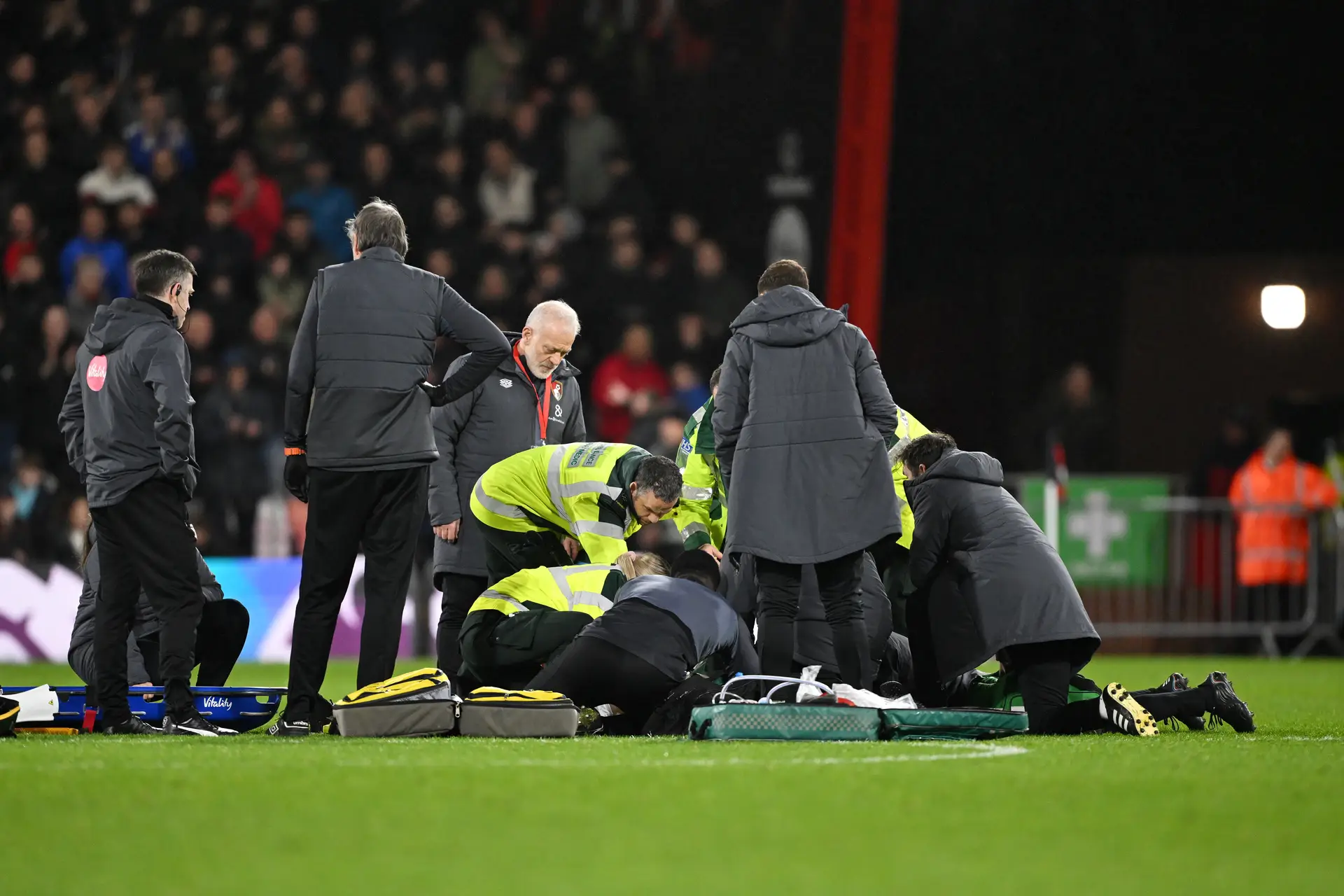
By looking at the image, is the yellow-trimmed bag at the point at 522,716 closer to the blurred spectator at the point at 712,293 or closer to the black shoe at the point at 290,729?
the black shoe at the point at 290,729

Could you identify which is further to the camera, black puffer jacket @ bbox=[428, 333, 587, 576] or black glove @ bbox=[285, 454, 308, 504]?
black puffer jacket @ bbox=[428, 333, 587, 576]

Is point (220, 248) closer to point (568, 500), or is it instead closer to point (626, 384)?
point (626, 384)

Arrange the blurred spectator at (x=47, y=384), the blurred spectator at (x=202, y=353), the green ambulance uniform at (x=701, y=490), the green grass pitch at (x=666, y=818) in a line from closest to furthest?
the green grass pitch at (x=666, y=818) < the green ambulance uniform at (x=701, y=490) < the blurred spectator at (x=47, y=384) < the blurred spectator at (x=202, y=353)

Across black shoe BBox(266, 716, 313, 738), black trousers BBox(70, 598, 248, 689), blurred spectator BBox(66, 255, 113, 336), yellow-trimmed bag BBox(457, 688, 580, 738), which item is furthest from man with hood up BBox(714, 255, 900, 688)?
blurred spectator BBox(66, 255, 113, 336)

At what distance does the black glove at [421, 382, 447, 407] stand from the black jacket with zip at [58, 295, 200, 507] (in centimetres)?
92

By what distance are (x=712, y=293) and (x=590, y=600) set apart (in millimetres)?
8725

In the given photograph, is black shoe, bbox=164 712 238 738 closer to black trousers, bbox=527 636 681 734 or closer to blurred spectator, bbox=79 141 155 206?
black trousers, bbox=527 636 681 734

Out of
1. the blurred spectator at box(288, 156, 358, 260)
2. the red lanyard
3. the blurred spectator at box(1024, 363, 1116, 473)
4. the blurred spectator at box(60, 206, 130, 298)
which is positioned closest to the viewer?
the red lanyard

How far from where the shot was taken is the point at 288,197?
55.0ft

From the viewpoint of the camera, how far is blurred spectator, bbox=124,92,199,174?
16688 millimetres

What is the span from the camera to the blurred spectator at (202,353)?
1516 centimetres

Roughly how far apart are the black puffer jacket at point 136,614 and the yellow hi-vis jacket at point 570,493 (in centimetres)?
125

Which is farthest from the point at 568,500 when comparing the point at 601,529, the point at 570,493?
the point at 601,529

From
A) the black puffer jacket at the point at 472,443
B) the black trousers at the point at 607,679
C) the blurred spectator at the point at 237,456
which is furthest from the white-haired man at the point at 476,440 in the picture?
the blurred spectator at the point at 237,456
